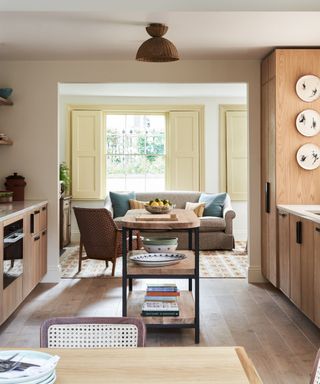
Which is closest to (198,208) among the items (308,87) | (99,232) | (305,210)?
(99,232)

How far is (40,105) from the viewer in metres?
5.61

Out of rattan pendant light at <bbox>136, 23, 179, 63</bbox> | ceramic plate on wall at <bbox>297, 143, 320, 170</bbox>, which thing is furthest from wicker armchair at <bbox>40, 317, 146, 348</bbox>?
ceramic plate on wall at <bbox>297, 143, 320, 170</bbox>

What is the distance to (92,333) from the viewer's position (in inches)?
62.9

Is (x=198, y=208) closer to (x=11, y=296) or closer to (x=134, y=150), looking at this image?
(x=134, y=150)

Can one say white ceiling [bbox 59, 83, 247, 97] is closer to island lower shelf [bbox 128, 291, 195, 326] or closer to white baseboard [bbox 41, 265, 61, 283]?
white baseboard [bbox 41, 265, 61, 283]

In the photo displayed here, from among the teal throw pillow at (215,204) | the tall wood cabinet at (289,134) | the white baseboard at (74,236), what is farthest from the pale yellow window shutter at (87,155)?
the tall wood cabinet at (289,134)

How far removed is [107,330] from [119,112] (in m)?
7.56

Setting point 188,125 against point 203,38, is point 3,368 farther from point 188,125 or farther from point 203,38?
point 188,125

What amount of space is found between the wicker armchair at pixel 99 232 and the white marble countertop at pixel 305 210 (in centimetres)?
207

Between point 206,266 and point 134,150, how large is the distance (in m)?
3.16

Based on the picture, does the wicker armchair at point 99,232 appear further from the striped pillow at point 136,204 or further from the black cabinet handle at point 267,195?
the striped pillow at point 136,204

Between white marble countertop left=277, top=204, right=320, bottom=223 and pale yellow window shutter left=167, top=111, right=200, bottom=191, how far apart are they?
13.7 feet

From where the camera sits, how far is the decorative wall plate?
488cm

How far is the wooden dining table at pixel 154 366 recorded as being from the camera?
3.83 ft
